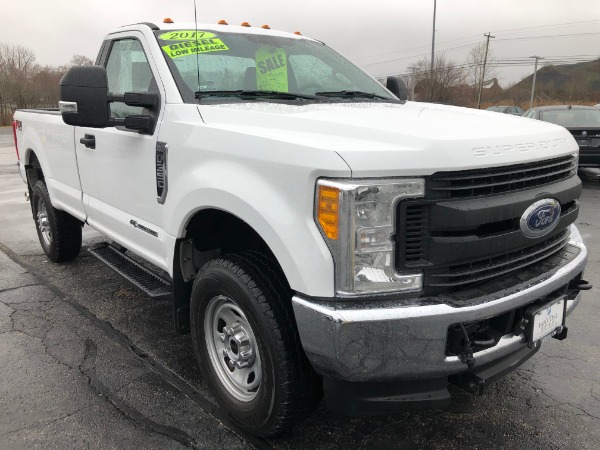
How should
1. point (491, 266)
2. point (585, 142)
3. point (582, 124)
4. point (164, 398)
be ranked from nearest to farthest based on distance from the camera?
point (491, 266) → point (164, 398) → point (585, 142) → point (582, 124)

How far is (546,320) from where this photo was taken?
234cm

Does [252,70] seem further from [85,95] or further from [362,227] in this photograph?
[362,227]

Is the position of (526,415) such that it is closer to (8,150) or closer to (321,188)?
(321,188)

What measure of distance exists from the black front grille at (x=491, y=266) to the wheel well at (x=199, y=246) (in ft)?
3.34

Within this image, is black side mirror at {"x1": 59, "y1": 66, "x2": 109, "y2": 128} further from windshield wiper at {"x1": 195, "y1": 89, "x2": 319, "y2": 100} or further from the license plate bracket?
the license plate bracket

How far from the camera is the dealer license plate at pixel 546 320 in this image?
224 centimetres

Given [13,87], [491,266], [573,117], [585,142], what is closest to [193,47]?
[491,266]

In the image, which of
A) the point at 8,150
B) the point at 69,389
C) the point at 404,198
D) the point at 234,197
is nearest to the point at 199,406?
the point at 69,389

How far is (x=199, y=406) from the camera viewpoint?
285 cm

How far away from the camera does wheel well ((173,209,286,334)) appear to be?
2758mm

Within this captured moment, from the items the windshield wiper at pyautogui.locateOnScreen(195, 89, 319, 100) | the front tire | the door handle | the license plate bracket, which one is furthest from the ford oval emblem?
the door handle

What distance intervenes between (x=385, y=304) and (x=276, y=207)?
22.6 inches

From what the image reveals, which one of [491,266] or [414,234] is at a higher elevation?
[414,234]

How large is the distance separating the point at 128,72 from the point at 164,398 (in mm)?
2191
